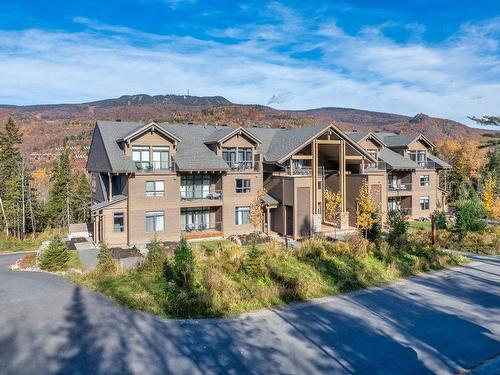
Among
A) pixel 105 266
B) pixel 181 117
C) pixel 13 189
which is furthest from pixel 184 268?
pixel 181 117

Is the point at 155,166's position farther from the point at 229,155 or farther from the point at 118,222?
the point at 229,155

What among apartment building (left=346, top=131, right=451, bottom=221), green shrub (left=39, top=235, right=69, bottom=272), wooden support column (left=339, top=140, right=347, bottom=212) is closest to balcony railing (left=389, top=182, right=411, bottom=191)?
apartment building (left=346, top=131, right=451, bottom=221)

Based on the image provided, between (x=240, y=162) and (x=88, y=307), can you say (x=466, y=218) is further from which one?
(x=88, y=307)

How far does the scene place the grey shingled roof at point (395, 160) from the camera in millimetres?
37094

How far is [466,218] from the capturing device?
29906 millimetres

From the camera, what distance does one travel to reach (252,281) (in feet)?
51.2

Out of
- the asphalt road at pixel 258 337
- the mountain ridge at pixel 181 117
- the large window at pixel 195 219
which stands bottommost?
the asphalt road at pixel 258 337

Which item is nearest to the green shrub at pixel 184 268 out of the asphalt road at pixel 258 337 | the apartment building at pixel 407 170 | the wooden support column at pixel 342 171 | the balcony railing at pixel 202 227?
the asphalt road at pixel 258 337

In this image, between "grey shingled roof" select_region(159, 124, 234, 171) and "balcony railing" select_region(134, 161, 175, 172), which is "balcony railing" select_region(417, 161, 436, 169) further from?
"balcony railing" select_region(134, 161, 175, 172)

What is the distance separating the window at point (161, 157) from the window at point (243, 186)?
5530 mm

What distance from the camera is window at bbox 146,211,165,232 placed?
89.2 feet

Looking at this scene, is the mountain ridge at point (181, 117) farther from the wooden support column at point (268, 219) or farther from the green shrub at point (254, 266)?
the green shrub at point (254, 266)

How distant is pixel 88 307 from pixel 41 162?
295 feet

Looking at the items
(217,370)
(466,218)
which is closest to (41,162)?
(466,218)
